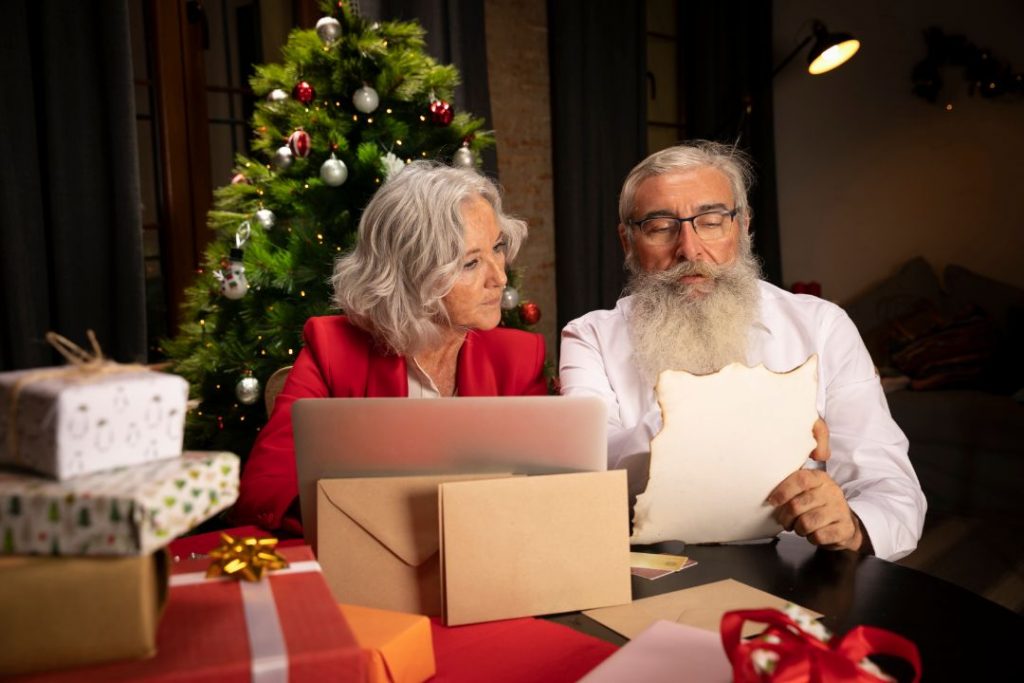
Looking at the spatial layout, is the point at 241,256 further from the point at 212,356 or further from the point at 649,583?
the point at 649,583

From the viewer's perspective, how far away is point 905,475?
1714 mm

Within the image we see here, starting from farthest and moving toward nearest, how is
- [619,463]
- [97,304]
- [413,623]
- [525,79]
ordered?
[525,79]
[97,304]
[619,463]
[413,623]

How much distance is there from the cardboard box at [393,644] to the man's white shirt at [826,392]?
0.88 meters

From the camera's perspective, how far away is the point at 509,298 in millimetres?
2596

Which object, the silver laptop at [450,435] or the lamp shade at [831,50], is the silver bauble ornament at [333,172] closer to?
the silver laptop at [450,435]

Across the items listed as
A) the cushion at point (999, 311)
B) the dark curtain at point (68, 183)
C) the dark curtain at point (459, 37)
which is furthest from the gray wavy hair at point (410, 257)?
the cushion at point (999, 311)

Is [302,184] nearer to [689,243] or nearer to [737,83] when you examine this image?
[689,243]

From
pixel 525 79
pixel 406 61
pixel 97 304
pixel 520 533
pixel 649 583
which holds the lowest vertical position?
pixel 649 583

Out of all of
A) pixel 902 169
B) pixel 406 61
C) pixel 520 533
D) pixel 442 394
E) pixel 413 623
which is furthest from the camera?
pixel 902 169

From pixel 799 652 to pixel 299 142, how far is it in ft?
6.71

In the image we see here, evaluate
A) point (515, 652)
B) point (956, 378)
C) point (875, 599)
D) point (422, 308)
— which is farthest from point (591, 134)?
point (515, 652)

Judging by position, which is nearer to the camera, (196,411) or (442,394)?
(442,394)

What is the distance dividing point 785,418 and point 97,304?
2.62 metres

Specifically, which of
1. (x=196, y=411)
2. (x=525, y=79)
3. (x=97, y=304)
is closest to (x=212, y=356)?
(x=196, y=411)
